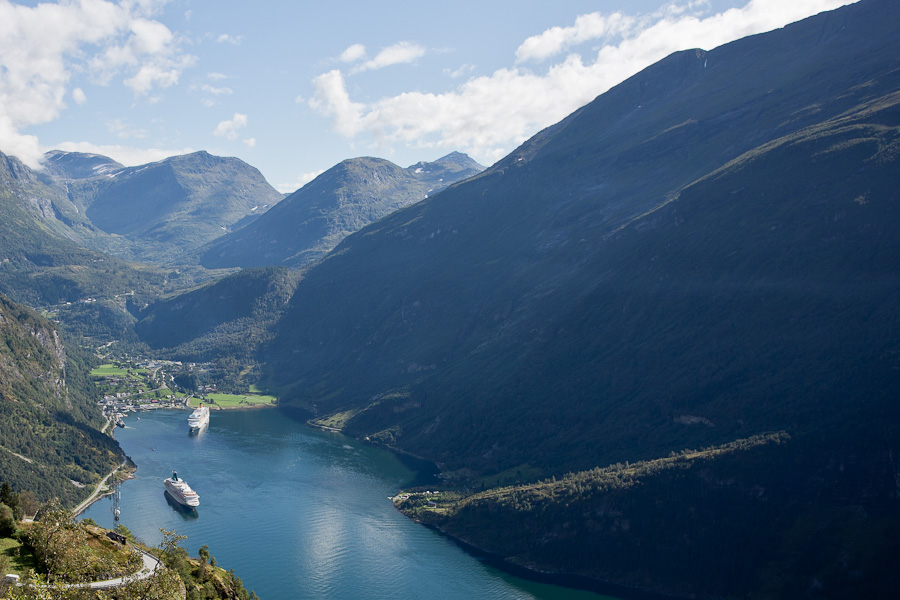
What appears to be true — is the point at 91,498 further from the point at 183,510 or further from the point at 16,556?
the point at 16,556

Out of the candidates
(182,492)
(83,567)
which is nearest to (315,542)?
(182,492)

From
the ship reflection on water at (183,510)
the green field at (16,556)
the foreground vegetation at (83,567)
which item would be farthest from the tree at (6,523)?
the ship reflection on water at (183,510)

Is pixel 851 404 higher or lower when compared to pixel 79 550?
lower

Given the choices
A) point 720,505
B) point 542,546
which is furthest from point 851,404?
point 542,546

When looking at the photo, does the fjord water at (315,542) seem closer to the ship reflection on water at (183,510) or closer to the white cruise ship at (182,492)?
the ship reflection on water at (183,510)

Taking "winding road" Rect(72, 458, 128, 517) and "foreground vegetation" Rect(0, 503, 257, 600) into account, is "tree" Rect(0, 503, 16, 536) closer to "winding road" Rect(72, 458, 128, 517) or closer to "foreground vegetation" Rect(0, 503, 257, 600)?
"foreground vegetation" Rect(0, 503, 257, 600)

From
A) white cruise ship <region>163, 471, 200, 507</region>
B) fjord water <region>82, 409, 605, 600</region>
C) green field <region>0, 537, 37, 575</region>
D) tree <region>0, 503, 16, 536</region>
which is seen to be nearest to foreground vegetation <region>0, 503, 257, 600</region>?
green field <region>0, 537, 37, 575</region>

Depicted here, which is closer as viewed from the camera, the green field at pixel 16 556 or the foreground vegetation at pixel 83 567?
the foreground vegetation at pixel 83 567

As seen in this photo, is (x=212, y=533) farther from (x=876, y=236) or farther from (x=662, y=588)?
(x=876, y=236)

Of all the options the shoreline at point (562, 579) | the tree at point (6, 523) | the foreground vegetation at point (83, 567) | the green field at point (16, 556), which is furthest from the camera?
the shoreline at point (562, 579)
